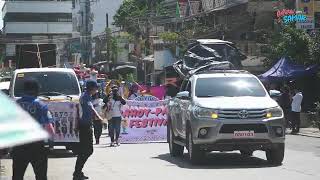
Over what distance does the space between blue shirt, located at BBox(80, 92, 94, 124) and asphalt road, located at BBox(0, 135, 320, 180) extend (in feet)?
4.06

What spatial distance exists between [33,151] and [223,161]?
636cm

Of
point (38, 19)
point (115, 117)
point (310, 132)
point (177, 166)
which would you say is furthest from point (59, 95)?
point (38, 19)

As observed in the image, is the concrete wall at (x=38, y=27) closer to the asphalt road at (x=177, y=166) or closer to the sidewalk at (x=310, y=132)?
the sidewalk at (x=310, y=132)

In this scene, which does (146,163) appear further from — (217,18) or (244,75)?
(217,18)

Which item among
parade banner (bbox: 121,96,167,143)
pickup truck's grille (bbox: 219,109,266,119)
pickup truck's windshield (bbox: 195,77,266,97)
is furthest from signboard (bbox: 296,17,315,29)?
pickup truck's grille (bbox: 219,109,266,119)

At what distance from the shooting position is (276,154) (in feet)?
41.5

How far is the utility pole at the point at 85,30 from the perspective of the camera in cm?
9419

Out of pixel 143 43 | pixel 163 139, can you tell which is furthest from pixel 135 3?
pixel 163 139

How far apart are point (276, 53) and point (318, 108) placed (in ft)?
21.0

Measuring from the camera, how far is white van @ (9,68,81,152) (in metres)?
15.8

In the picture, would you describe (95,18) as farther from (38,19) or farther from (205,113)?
(205,113)

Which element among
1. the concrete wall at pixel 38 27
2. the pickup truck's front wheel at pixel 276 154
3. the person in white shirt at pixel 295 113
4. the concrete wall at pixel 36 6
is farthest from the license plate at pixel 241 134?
the concrete wall at pixel 36 6

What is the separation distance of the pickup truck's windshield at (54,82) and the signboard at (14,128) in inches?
550

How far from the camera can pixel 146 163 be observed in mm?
13445
